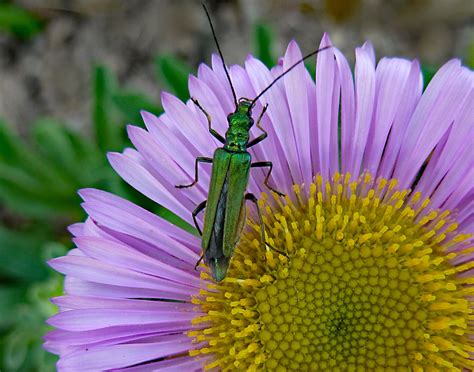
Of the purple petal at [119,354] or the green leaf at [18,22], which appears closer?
the purple petal at [119,354]

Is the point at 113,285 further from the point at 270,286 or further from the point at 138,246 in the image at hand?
the point at 270,286

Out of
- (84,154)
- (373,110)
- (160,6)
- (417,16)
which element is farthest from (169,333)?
(417,16)

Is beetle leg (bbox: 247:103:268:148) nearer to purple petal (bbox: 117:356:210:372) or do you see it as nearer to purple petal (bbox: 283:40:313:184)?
purple petal (bbox: 283:40:313:184)

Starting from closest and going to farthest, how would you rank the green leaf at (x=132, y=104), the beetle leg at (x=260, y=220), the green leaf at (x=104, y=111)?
1. the beetle leg at (x=260, y=220)
2. the green leaf at (x=132, y=104)
3. the green leaf at (x=104, y=111)

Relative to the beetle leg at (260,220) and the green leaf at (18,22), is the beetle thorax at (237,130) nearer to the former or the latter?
the beetle leg at (260,220)

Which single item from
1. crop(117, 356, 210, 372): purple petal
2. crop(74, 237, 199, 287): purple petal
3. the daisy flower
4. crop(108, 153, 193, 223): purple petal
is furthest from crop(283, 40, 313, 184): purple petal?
crop(117, 356, 210, 372): purple petal

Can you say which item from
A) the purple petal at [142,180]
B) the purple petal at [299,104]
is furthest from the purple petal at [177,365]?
the purple petal at [299,104]

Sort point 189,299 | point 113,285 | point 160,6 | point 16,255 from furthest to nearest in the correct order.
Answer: point 160,6
point 16,255
point 189,299
point 113,285

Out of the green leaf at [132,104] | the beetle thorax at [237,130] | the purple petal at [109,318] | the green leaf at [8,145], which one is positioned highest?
the green leaf at [8,145]
